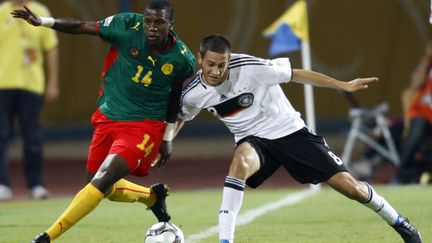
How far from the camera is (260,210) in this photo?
1193 centimetres

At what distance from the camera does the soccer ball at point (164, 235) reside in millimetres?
8492

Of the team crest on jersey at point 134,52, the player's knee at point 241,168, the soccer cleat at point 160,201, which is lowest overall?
the soccer cleat at point 160,201

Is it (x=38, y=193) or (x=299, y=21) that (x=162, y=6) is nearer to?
(x=38, y=193)

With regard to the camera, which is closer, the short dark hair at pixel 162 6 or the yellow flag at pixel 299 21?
the short dark hair at pixel 162 6

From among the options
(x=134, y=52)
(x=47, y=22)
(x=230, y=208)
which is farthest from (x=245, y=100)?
(x=47, y=22)

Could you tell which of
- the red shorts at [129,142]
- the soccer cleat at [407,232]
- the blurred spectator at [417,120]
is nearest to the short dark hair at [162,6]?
the red shorts at [129,142]

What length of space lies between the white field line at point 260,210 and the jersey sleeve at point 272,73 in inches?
63.0

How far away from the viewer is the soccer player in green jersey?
859cm

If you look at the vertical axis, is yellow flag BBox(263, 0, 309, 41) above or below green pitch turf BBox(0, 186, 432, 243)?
above

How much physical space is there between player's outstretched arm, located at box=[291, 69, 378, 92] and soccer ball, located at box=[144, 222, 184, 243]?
→ 1.54 meters

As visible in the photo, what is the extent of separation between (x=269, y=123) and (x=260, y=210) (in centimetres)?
360

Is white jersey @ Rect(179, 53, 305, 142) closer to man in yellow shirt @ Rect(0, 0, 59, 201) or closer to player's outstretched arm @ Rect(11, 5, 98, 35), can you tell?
player's outstretched arm @ Rect(11, 5, 98, 35)

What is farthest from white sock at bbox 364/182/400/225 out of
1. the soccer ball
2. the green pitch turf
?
the soccer ball

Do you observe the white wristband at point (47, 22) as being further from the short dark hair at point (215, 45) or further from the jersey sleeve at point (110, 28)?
the short dark hair at point (215, 45)
